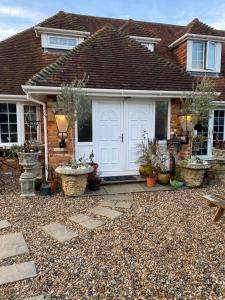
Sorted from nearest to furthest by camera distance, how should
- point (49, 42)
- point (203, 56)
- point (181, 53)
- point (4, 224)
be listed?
point (4, 224) → point (49, 42) → point (203, 56) → point (181, 53)

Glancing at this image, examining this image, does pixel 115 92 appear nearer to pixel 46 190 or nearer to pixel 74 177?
pixel 74 177

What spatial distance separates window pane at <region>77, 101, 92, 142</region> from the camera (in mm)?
6914

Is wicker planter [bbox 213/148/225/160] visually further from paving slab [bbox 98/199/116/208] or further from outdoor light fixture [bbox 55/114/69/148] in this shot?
outdoor light fixture [bbox 55/114/69/148]

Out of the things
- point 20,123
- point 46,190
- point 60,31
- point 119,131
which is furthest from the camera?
point 60,31

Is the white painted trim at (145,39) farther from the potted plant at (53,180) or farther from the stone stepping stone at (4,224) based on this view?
the stone stepping stone at (4,224)

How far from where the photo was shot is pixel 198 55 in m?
10.9

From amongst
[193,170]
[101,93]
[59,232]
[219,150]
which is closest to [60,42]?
[101,93]

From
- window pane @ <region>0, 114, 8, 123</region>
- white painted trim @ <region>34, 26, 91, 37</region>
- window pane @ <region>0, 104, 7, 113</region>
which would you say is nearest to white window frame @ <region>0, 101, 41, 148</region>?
window pane @ <region>0, 104, 7, 113</region>

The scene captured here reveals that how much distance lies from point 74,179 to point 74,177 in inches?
2.0

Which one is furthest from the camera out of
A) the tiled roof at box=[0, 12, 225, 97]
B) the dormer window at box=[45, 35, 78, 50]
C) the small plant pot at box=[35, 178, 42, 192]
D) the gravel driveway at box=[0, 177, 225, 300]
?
the dormer window at box=[45, 35, 78, 50]

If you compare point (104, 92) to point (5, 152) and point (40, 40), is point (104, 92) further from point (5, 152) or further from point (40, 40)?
point (40, 40)

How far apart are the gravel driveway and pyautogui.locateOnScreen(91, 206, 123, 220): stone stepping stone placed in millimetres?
137

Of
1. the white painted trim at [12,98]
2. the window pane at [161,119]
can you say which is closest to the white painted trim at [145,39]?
the window pane at [161,119]

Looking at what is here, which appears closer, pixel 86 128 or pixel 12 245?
pixel 12 245
